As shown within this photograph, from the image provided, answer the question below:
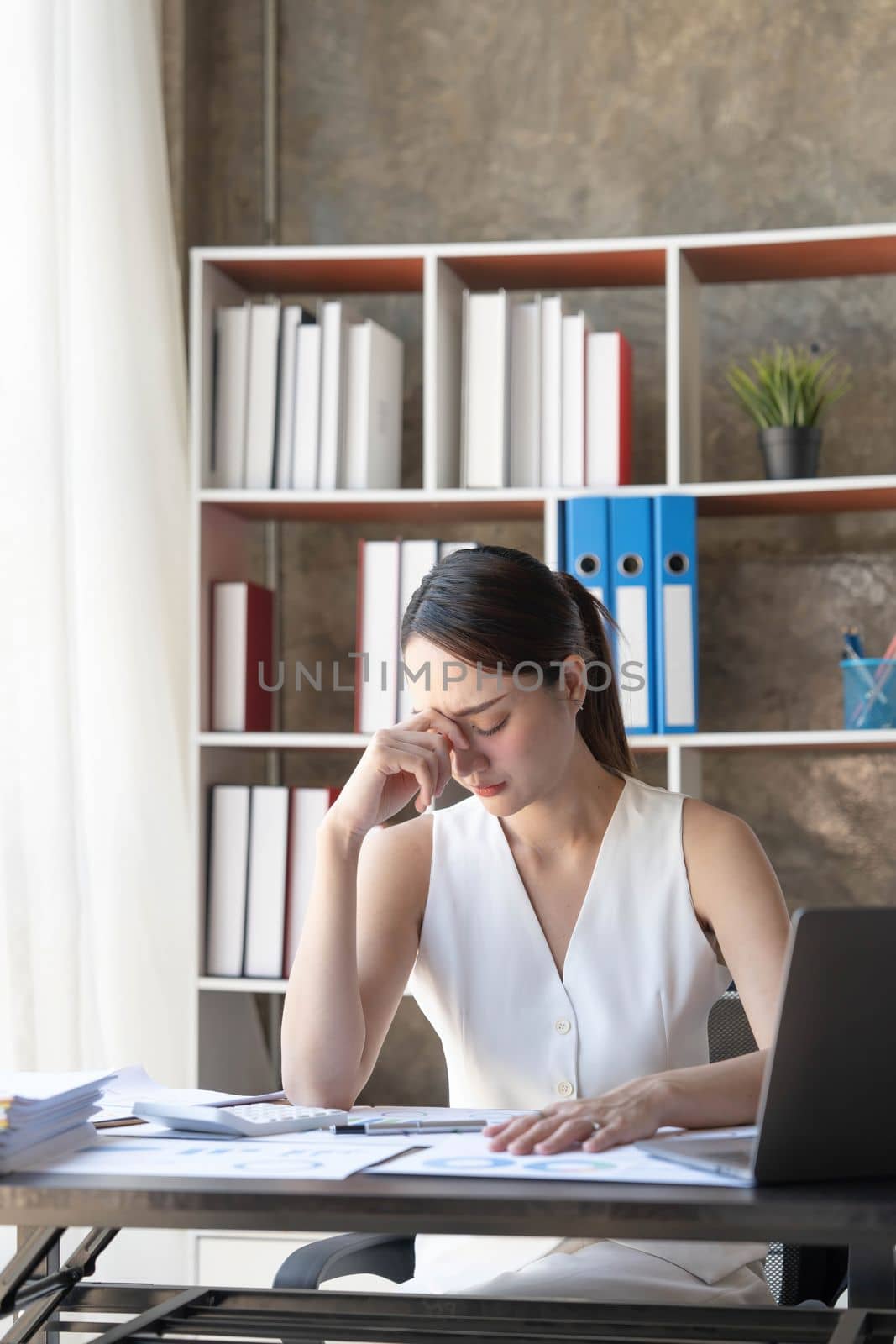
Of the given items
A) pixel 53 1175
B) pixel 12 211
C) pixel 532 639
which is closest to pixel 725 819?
pixel 532 639

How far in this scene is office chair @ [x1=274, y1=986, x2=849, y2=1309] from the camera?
4.27 feet

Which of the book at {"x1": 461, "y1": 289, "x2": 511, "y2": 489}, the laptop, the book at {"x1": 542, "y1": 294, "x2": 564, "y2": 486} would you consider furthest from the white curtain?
the laptop

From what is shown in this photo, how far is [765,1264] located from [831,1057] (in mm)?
790

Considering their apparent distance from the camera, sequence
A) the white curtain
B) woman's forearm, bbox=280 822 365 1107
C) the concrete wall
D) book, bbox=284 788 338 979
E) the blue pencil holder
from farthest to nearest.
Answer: the concrete wall → book, bbox=284 788 338 979 → the blue pencil holder → the white curtain → woman's forearm, bbox=280 822 365 1107

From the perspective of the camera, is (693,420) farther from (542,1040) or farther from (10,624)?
(542,1040)

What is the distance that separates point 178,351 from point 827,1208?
2.24m

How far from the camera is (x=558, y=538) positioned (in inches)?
103

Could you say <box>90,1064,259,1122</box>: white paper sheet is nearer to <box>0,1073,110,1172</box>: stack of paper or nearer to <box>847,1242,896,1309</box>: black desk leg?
<box>0,1073,110,1172</box>: stack of paper

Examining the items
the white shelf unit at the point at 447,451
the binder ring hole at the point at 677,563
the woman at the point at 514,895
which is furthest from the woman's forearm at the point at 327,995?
the binder ring hole at the point at 677,563

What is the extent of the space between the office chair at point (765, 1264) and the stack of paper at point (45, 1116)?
27 cm

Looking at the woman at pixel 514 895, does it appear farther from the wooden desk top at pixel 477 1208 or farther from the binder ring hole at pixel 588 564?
the binder ring hole at pixel 588 564

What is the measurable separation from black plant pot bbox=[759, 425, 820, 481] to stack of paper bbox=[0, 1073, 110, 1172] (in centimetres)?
182

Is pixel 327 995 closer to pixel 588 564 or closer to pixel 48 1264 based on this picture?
pixel 48 1264

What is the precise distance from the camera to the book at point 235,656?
270 centimetres
